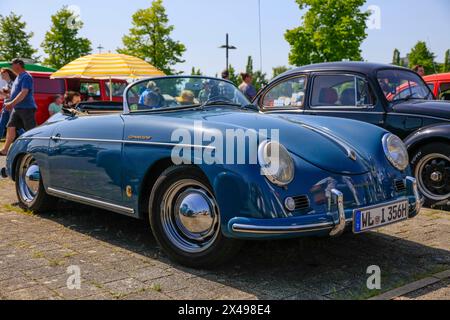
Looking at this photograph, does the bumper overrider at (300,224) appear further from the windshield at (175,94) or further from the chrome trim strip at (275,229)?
the windshield at (175,94)

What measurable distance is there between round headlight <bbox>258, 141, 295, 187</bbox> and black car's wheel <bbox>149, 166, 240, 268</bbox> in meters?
0.44

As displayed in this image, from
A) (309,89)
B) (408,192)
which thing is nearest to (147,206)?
(408,192)

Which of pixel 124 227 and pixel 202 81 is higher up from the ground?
pixel 202 81

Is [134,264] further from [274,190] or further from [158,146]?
[274,190]

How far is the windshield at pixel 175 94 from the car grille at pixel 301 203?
154cm

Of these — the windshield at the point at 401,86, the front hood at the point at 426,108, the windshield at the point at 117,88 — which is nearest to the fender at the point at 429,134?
the front hood at the point at 426,108

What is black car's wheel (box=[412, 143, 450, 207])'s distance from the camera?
510 cm

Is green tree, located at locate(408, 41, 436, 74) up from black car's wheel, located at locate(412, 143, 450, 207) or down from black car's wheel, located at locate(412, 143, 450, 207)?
up

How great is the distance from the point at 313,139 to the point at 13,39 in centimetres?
2822

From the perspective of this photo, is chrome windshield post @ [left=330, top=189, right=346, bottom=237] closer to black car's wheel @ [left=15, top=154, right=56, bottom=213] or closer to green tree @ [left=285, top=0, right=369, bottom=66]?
black car's wheel @ [left=15, top=154, right=56, bottom=213]

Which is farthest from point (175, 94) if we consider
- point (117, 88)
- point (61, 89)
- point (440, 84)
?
point (117, 88)

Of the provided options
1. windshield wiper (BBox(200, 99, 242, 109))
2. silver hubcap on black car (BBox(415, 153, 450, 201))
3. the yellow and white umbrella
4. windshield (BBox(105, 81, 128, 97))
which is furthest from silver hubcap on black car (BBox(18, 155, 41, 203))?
windshield (BBox(105, 81, 128, 97))

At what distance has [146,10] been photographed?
2772 cm
